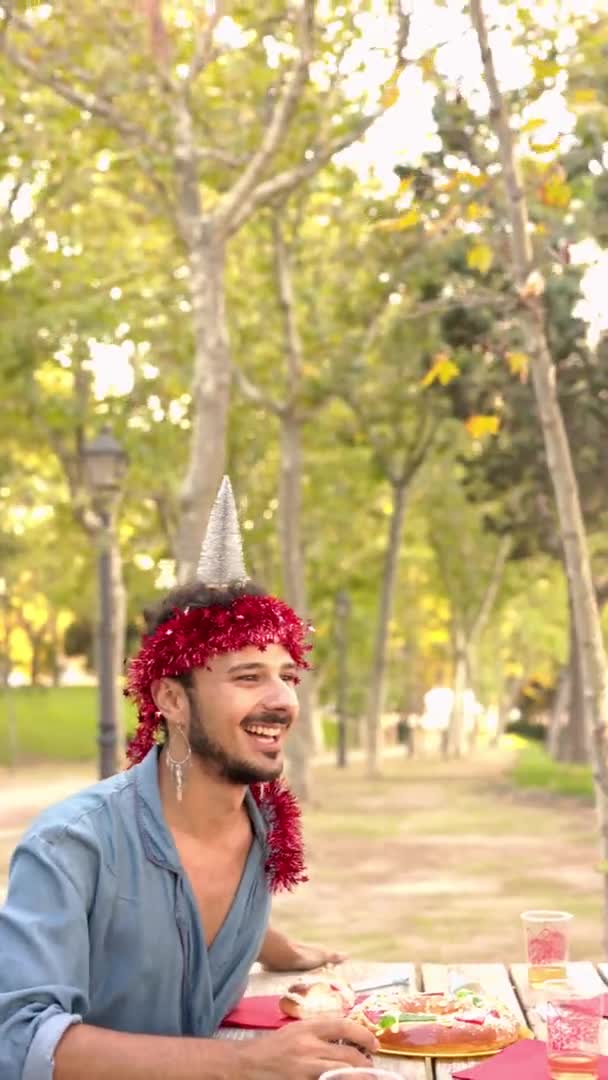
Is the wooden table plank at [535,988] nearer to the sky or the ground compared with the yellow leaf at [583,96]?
nearer to the ground

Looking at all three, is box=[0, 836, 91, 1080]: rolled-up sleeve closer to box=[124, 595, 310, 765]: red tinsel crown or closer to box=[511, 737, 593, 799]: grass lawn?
box=[124, 595, 310, 765]: red tinsel crown

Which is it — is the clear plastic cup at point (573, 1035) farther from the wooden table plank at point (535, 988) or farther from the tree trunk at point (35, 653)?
the tree trunk at point (35, 653)

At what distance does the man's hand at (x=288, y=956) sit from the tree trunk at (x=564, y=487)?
3.99 metres

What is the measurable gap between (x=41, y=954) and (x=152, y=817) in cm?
45

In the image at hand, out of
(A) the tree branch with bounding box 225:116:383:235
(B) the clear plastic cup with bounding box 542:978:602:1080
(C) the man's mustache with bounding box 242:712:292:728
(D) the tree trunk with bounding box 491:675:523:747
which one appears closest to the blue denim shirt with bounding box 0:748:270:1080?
(C) the man's mustache with bounding box 242:712:292:728

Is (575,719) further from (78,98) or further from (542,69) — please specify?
(542,69)

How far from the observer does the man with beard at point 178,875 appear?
2994mm

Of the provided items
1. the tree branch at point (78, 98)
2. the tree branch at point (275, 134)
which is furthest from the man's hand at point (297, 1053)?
the tree branch at point (78, 98)

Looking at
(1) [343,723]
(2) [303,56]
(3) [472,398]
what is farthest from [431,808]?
(2) [303,56]

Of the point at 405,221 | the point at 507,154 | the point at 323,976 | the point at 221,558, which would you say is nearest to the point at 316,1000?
the point at 323,976

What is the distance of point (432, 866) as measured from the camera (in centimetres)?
1848

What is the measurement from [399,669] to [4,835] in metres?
36.9

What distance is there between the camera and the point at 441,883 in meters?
16.9

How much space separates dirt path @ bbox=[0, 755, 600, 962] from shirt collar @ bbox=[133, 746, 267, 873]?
29.0 ft
